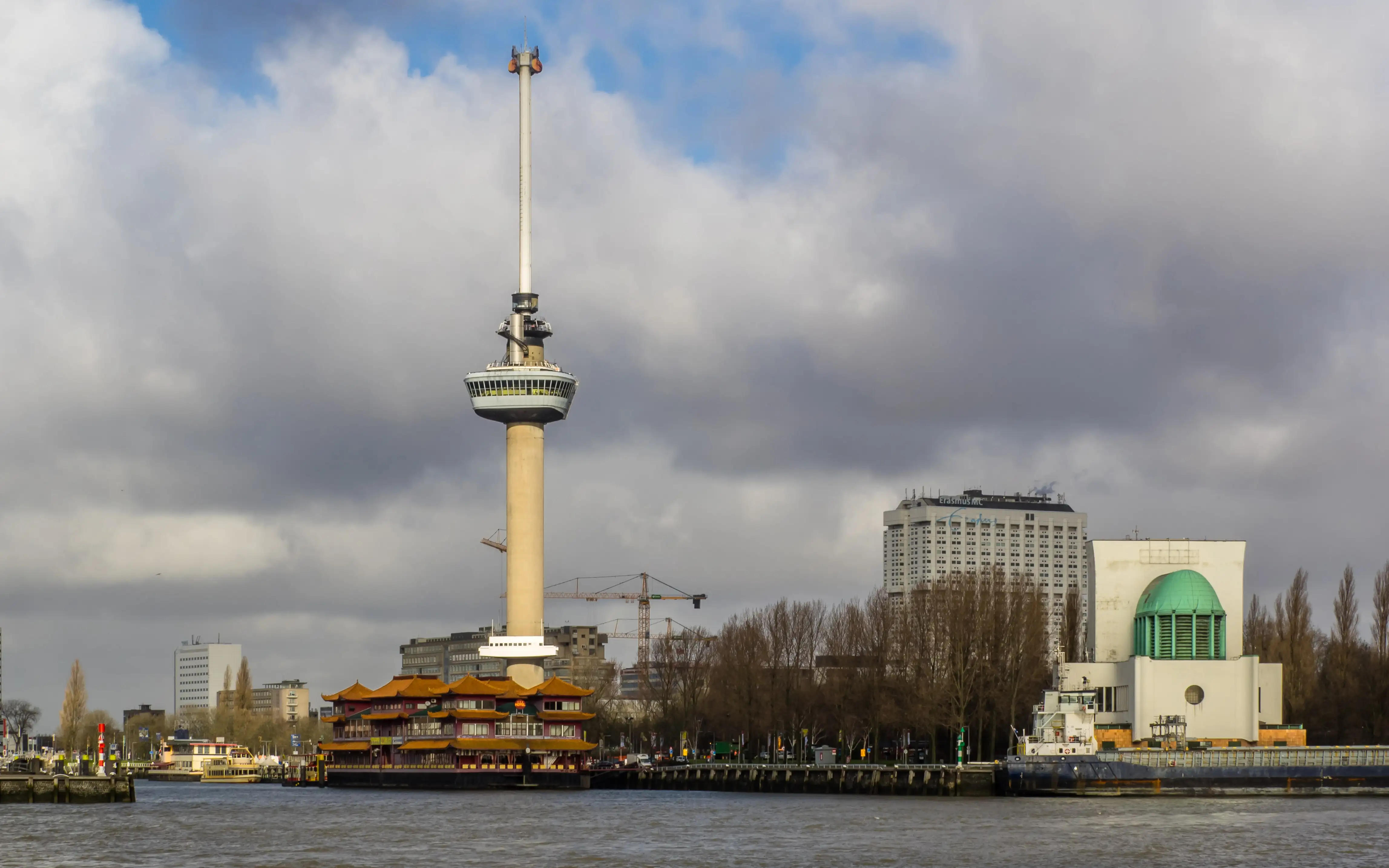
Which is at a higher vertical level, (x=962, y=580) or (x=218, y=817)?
(x=962, y=580)

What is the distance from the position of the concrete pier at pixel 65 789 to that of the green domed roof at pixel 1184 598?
7239cm

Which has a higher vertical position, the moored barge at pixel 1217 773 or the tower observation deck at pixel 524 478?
the tower observation deck at pixel 524 478

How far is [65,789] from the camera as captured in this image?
114 metres

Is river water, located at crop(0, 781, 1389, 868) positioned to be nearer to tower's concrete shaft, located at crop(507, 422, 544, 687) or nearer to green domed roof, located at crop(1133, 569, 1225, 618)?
green domed roof, located at crop(1133, 569, 1225, 618)

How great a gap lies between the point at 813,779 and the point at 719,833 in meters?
55.5

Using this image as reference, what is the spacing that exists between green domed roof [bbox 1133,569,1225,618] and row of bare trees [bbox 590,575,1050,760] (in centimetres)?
1151

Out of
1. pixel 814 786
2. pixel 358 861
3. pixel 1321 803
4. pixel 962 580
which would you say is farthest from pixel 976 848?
pixel 962 580

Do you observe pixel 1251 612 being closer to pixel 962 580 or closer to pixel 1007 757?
pixel 962 580

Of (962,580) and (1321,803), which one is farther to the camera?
(962,580)

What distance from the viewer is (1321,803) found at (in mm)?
112375

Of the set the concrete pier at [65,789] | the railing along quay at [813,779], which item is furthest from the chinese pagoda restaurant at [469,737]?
the concrete pier at [65,789]

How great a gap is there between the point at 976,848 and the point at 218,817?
166 ft

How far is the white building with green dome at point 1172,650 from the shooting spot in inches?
5236

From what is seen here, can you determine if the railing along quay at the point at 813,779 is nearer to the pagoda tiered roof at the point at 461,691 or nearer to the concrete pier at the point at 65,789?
the pagoda tiered roof at the point at 461,691
